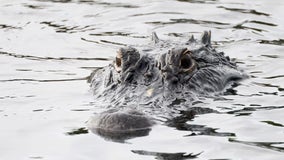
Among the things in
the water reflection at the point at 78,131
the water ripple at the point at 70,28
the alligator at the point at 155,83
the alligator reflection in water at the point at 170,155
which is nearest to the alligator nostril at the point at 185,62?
the alligator at the point at 155,83

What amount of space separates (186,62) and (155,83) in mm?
688

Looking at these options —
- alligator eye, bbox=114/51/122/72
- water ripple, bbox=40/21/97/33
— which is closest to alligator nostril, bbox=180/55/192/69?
alligator eye, bbox=114/51/122/72

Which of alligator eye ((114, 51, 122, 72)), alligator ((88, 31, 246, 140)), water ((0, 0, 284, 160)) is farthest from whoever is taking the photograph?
alligator eye ((114, 51, 122, 72))

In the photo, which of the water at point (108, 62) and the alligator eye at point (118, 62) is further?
the alligator eye at point (118, 62)

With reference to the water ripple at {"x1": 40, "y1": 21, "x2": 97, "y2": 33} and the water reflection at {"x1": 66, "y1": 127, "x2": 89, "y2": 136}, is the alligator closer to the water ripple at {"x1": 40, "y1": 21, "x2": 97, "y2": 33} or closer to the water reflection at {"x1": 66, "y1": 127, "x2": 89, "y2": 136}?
A: the water reflection at {"x1": 66, "y1": 127, "x2": 89, "y2": 136}

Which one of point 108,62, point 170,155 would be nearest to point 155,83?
point 170,155

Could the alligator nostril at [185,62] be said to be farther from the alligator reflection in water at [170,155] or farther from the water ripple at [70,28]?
the water ripple at [70,28]

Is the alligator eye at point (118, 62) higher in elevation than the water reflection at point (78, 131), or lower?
higher

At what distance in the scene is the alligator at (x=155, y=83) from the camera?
791 centimetres

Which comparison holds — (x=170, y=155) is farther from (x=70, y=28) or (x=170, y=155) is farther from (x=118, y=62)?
(x=70, y=28)

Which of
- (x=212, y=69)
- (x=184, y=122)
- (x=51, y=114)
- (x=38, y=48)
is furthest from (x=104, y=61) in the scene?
(x=184, y=122)

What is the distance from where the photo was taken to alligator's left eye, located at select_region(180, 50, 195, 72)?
31.3 ft

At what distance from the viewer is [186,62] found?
9.70 metres

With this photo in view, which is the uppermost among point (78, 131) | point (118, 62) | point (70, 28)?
point (118, 62)
